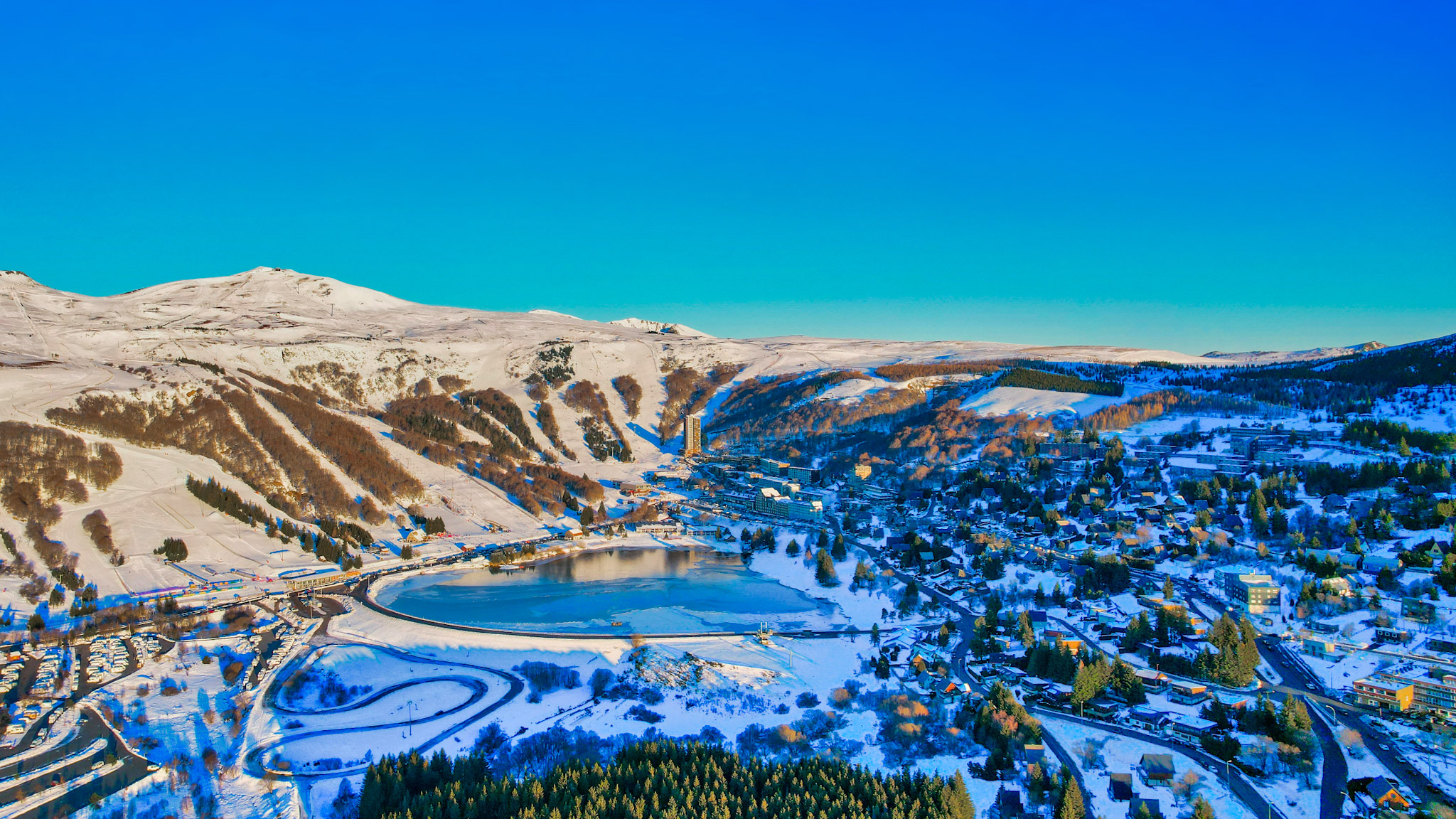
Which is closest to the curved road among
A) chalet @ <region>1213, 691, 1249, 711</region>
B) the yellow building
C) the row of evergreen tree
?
the row of evergreen tree

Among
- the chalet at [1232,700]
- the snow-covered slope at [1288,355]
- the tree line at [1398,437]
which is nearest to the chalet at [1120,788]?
the chalet at [1232,700]

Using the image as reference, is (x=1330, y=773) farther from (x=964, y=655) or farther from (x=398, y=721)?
(x=398, y=721)

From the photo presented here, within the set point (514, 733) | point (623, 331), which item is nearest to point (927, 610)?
point (514, 733)

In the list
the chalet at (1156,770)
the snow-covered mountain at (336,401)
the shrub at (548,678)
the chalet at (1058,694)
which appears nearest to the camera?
the chalet at (1156,770)

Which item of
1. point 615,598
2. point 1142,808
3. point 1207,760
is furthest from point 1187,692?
point 615,598

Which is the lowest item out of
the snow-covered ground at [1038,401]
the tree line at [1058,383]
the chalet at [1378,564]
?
the chalet at [1378,564]

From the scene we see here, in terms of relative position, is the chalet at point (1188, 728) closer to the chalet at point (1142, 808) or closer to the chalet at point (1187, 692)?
the chalet at point (1187, 692)

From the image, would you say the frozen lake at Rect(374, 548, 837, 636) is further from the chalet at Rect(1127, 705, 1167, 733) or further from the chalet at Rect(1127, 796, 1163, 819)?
the chalet at Rect(1127, 796, 1163, 819)
